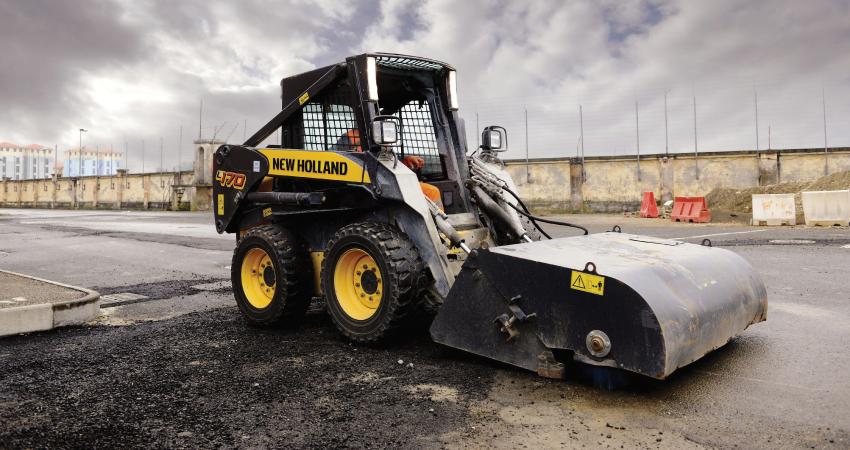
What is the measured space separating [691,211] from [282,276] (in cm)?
1961

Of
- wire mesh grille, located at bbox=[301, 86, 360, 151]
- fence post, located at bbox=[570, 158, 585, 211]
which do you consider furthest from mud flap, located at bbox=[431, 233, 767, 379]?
fence post, located at bbox=[570, 158, 585, 211]

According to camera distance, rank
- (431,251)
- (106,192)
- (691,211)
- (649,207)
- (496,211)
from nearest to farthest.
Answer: (431,251), (496,211), (691,211), (649,207), (106,192)

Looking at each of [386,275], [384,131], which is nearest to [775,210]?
[384,131]

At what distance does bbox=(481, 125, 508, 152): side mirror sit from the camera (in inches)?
244

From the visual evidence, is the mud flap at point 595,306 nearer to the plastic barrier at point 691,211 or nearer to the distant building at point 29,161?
the plastic barrier at point 691,211

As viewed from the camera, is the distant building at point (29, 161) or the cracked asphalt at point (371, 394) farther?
the distant building at point (29, 161)

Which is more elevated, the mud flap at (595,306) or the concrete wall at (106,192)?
the concrete wall at (106,192)

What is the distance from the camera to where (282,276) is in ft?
17.3

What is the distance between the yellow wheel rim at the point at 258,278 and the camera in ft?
18.5

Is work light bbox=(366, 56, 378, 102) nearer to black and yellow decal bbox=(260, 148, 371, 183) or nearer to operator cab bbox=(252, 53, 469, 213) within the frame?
operator cab bbox=(252, 53, 469, 213)

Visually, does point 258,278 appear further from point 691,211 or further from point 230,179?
point 691,211

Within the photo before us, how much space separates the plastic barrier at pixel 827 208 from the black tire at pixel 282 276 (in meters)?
17.5

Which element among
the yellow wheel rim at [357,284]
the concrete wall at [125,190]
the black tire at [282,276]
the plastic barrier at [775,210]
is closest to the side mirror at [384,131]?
the yellow wheel rim at [357,284]

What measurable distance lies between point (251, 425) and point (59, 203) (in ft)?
228
